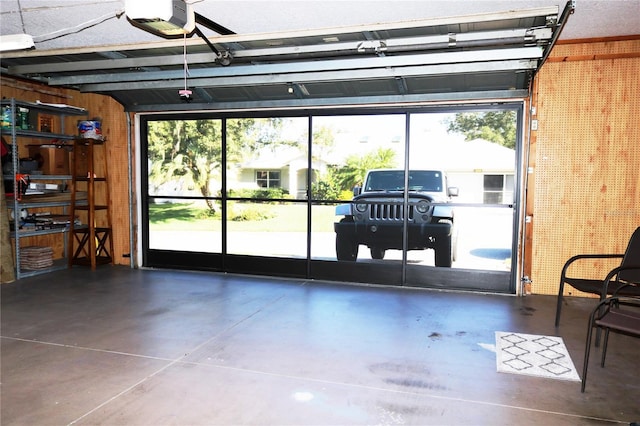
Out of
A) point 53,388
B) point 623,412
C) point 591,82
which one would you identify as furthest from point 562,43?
point 53,388

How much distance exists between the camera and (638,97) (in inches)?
198

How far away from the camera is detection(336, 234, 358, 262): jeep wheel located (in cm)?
625

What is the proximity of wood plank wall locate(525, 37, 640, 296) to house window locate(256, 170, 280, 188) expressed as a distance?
3.41 m

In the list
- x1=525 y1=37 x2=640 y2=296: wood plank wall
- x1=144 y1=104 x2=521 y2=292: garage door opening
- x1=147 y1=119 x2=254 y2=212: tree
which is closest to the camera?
x1=525 y1=37 x2=640 y2=296: wood plank wall

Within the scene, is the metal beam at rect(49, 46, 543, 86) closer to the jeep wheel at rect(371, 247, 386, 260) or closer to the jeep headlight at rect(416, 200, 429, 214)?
the jeep headlight at rect(416, 200, 429, 214)

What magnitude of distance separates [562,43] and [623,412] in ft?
13.0

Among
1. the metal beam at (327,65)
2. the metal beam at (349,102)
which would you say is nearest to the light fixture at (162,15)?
the metal beam at (327,65)

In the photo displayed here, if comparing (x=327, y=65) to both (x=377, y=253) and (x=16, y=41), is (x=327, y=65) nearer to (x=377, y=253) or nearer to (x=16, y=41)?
(x=16, y=41)

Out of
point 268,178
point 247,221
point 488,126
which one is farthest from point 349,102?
point 247,221

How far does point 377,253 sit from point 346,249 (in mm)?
419

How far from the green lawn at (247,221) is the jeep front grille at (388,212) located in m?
0.54

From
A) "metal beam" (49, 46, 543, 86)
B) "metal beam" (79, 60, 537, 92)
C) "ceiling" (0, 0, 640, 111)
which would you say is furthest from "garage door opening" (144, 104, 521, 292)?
"metal beam" (49, 46, 543, 86)

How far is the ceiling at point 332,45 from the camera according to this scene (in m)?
3.88

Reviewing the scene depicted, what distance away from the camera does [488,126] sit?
18.5 ft
